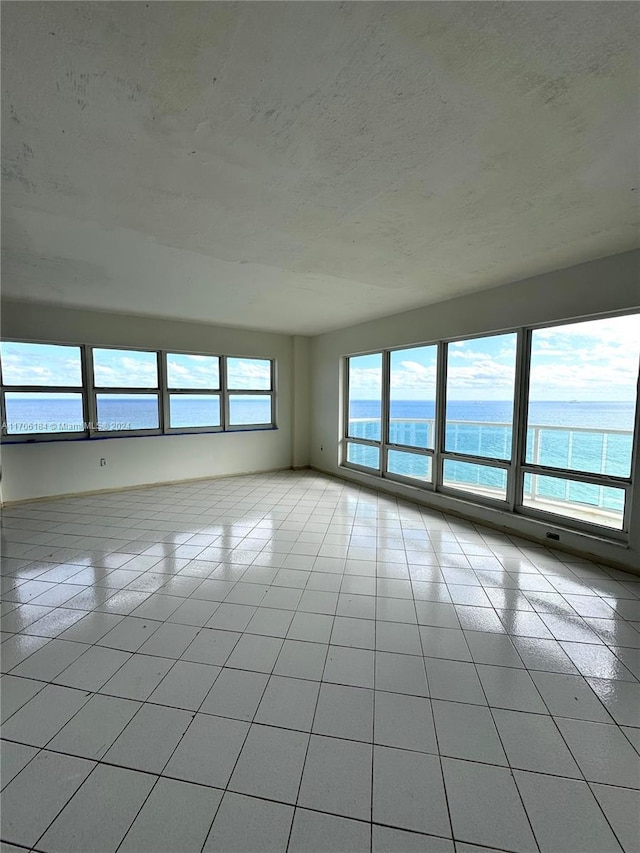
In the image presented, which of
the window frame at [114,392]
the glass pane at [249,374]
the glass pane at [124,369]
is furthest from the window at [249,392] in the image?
the glass pane at [124,369]

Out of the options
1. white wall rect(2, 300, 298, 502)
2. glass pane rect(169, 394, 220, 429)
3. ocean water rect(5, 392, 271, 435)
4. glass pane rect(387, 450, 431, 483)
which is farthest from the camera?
glass pane rect(169, 394, 220, 429)

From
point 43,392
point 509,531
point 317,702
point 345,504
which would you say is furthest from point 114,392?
point 509,531

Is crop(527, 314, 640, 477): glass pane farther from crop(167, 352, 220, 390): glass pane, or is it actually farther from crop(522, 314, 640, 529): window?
crop(167, 352, 220, 390): glass pane

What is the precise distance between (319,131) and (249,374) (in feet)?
16.7

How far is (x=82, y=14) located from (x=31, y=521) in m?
4.53

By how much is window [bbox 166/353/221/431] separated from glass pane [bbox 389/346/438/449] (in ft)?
10.1

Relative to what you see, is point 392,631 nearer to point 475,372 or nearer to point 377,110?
point 377,110

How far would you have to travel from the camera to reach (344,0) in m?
1.07

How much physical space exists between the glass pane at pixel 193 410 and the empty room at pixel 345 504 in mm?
→ 1629

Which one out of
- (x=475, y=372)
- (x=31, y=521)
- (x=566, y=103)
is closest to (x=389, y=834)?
(x=566, y=103)

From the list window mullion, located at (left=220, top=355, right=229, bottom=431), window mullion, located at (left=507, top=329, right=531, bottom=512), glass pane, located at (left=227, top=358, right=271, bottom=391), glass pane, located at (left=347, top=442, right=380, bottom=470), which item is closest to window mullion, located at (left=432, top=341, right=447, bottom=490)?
window mullion, located at (left=507, top=329, right=531, bottom=512)

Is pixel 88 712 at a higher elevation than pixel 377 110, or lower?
lower

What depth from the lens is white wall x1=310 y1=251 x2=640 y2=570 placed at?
2891 mm

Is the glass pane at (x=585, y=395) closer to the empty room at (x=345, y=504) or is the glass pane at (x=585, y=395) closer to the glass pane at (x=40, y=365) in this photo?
the empty room at (x=345, y=504)
